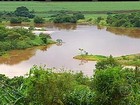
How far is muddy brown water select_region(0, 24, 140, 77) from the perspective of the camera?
20469mm

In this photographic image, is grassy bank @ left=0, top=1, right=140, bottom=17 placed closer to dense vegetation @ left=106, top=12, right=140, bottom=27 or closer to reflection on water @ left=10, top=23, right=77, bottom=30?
reflection on water @ left=10, top=23, right=77, bottom=30

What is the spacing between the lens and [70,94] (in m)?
7.56

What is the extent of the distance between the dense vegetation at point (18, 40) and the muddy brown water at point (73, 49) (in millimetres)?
512

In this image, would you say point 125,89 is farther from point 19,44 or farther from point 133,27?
point 133,27

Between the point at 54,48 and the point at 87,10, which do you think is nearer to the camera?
the point at 54,48

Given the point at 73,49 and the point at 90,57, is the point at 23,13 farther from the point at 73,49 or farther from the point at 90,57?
the point at 90,57

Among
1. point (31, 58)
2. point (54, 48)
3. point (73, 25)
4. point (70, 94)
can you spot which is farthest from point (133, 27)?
point (70, 94)

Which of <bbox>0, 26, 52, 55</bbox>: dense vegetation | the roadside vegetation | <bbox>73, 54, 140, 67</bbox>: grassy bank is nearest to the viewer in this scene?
<bbox>73, 54, 140, 67</bbox>: grassy bank

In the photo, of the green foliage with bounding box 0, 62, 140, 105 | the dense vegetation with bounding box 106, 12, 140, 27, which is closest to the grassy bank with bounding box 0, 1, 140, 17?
the dense vegetation with bounding box 106, 12, 140, 27

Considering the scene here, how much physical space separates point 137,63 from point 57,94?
13.3 meters

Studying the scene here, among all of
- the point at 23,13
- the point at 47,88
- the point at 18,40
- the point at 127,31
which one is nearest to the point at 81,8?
the point at 23,13

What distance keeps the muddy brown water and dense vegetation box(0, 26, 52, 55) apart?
51cm

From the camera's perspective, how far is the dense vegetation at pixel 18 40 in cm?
2422

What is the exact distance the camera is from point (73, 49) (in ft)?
81.5
